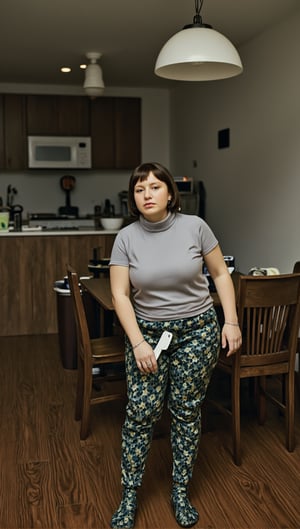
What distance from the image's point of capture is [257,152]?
4.83 meters

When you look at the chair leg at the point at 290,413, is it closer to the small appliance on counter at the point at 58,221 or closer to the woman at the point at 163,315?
the woman at the point at 163,315

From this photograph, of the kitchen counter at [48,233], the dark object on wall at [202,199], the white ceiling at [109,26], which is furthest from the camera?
the dark object on wall at [202,199]

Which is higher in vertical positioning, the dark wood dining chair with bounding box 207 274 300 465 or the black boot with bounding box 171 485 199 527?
the dark wood dining chair with bounding box 207 274 300 465

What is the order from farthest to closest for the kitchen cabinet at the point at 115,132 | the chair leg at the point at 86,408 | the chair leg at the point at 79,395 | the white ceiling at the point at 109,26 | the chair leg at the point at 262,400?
the kitchen cabinet at the point at 115,132 < the white ceiling at the point at 109,26 < the chair leg at the point at 79,395 < the chair leg at the point at 262,400 < the chair leg at the point at 86,408

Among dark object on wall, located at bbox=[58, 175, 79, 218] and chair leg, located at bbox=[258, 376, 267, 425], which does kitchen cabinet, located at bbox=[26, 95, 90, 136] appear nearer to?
dark object on wall, located at bbox=[58, 175, 79, 218]

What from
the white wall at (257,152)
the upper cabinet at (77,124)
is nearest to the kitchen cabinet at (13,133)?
the upper cabinet at (77,124)

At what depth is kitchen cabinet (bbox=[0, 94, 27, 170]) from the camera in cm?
694

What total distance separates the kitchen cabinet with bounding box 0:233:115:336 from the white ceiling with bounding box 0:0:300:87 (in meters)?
1.63

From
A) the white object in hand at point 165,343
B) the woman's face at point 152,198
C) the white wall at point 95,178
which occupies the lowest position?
the white object in hand at point 165,343

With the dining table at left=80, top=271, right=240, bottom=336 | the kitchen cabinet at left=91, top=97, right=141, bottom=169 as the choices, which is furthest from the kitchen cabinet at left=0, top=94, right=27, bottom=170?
the dining table at left=80, top=271, right=240, bottom=336

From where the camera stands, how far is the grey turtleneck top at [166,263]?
86.7 inches

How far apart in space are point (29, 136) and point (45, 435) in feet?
14.9

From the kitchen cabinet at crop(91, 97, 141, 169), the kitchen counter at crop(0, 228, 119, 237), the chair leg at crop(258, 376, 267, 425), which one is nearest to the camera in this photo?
the chair leg at crop(258, 376, 267, 425)

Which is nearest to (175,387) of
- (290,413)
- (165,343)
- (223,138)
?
(165,343)
